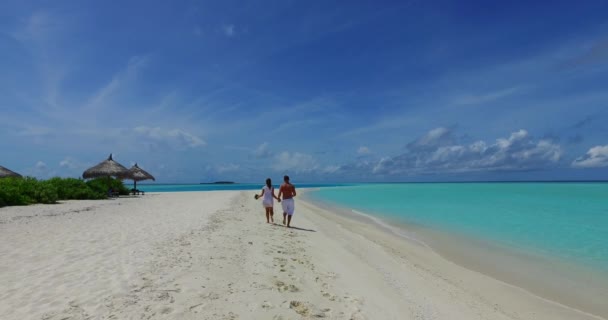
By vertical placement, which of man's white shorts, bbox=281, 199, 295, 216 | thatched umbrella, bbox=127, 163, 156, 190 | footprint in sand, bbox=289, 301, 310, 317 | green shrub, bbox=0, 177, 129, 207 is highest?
thatched umbrella, bbox=127, 163, 156, 190

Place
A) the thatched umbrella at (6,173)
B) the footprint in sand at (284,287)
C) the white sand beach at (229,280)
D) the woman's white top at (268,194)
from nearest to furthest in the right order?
the white sand beach at (229,280) → the footprint in sand at (284,287) → the woman's white top at (268,194) → the thatched umbrella at (6,173)

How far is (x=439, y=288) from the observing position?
20.6ft

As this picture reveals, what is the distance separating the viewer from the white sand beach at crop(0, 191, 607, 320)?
419 cm

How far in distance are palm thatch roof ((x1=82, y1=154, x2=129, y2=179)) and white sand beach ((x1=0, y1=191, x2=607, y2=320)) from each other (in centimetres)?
2037

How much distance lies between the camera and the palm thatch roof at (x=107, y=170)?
27.8 m

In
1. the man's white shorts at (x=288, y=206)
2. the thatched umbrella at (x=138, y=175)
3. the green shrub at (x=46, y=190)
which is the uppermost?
the thatched umbrella at (x=138, y=175)

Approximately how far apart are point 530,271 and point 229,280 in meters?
7.68

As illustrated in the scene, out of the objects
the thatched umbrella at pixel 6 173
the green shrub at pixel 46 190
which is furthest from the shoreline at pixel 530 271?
the thatched umbrella at pixel 6 173

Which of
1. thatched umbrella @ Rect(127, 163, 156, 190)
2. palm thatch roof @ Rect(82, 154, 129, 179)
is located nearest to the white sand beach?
palm thatch roof @ Rect(82, 154, 129, 179)

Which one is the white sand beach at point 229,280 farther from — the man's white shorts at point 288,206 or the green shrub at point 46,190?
the green shrub at point 46,190

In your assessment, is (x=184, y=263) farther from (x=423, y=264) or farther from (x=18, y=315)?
(x=423, y=264)

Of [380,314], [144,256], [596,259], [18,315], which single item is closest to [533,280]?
[596,259]

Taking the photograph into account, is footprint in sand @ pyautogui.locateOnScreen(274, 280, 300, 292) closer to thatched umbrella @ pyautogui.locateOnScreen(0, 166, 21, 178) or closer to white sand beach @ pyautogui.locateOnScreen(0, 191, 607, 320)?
white sand beach @ pyautogui.locateOnScreen(0, 191, 607, 320)

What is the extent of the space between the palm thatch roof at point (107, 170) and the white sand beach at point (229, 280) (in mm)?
20368
